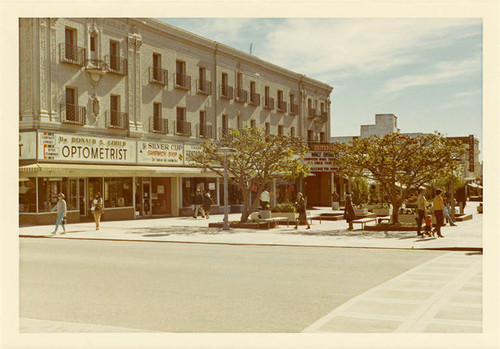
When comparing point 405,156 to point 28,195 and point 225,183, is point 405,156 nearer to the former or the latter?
point 225,183

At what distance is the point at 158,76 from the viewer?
114 ft

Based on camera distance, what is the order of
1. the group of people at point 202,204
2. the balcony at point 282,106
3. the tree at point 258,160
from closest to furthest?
1. the tree at point 258,160
2. the group of people at point 202,204
3. the balcony at point 282,106

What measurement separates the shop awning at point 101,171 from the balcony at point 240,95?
789 centimetres

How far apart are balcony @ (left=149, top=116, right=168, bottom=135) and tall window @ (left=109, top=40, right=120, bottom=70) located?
3989 mm

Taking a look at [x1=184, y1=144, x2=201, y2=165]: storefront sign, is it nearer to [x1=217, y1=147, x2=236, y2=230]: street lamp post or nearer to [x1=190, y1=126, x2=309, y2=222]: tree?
[x1=190, y1=126, x2=309, y2=222]: tree

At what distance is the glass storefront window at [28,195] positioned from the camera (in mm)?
26688

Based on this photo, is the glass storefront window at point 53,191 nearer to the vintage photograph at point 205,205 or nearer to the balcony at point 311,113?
the vintage photograph at point 205,205

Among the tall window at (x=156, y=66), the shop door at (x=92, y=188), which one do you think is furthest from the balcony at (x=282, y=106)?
the shop door at (x=92, y=188)

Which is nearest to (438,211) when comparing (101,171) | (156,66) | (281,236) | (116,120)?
(281,236)

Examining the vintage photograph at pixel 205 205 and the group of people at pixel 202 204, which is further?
the group of people at pixel 202 204

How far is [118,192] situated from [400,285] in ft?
76.5

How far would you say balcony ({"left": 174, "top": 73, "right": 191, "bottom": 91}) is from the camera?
119 feet

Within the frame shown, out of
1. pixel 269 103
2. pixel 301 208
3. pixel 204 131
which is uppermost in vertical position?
pixel 269 103

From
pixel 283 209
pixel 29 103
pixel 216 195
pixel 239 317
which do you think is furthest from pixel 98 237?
pixel 216 195
